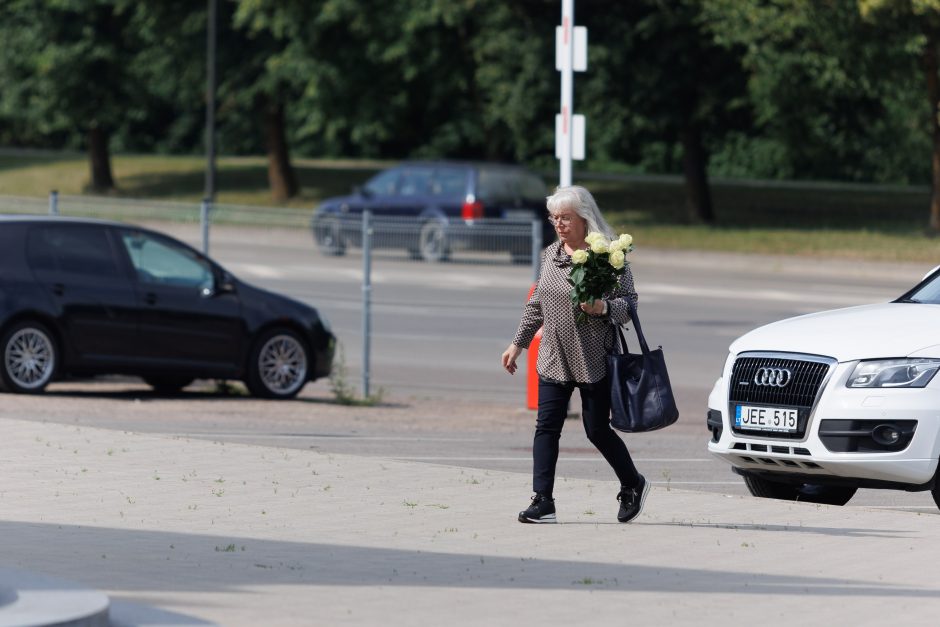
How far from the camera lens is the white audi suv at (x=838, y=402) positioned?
31.2 ft

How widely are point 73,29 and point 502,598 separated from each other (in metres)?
46.4

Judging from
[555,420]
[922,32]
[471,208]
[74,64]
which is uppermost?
[74,64]

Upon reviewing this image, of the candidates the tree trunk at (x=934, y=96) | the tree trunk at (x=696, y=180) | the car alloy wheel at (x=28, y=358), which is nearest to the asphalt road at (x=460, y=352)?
the car alloy wheel at (x=28, y=358)

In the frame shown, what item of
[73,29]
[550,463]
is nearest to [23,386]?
[550,463]

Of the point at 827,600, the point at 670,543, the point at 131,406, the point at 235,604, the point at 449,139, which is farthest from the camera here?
the point at 449,139

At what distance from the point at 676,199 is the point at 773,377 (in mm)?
37560

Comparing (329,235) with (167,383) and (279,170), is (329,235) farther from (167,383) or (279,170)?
(279,170)

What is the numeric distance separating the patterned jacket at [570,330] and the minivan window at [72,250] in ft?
25.8

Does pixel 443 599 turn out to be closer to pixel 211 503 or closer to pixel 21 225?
pixel 211 503

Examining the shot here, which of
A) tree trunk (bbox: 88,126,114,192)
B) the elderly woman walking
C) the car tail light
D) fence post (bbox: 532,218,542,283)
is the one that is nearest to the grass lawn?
tree trunk (bbox: 88,126,114,192)

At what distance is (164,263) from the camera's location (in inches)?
646

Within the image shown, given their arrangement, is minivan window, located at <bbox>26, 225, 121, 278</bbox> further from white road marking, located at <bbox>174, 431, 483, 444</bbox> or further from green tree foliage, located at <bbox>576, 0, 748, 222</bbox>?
green tree foliage, located at <bbox>576, 0, 748, 222</bbox>

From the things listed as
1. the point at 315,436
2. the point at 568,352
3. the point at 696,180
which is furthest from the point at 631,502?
the point at 696,180

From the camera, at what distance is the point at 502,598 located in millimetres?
7004
